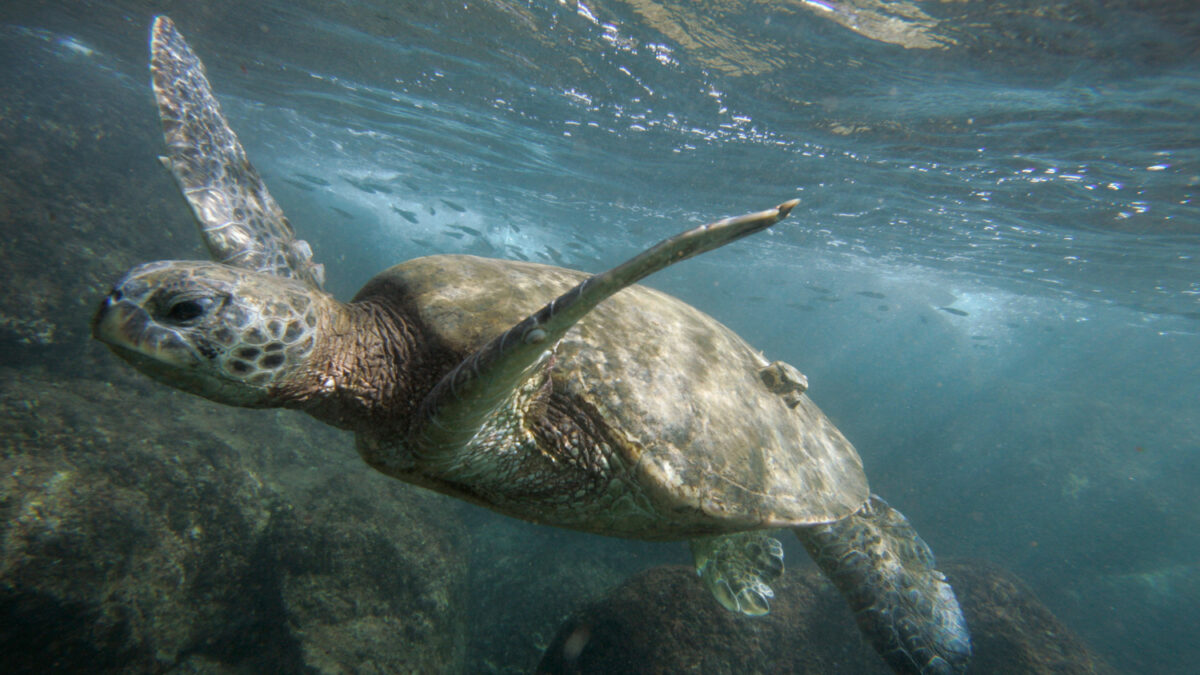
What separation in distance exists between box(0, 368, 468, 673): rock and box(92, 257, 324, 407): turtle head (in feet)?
10.4

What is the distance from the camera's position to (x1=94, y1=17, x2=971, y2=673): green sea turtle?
1830mm

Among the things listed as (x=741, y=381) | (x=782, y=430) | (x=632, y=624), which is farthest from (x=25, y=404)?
(x=782, y=430)

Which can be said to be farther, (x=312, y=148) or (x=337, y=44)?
(x=312, y=148)

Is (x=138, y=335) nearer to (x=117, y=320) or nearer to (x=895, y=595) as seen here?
(x=117, y=320)

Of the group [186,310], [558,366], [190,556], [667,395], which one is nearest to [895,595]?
[667,395]

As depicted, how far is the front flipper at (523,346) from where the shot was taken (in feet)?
4.09

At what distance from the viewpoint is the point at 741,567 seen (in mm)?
3967

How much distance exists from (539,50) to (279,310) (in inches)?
416

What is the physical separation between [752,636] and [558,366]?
14.7 feet

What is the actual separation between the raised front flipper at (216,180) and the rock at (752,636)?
4.33m

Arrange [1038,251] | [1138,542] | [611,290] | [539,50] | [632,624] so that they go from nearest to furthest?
[611,290]
[632,624]
[539,50]
[1038,251]
[1138,542]

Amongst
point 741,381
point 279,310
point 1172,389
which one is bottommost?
point 1172,389

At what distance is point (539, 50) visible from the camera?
10359 mm

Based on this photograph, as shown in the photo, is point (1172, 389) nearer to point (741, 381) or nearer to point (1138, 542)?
point (1138, 542)
